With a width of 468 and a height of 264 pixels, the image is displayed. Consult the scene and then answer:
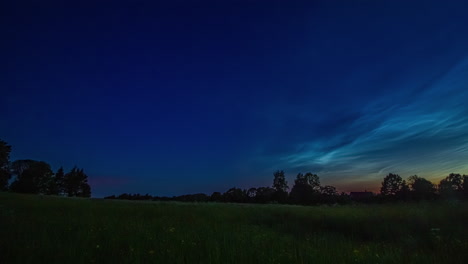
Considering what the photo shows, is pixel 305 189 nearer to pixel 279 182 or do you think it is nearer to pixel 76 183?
pixel 279 182

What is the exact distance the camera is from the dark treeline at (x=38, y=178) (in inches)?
A: 2191

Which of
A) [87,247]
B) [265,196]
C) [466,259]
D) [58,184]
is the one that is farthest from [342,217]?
[58,184]

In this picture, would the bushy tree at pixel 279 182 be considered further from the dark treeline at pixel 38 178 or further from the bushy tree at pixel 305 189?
the dark treeline at pixel 38 178

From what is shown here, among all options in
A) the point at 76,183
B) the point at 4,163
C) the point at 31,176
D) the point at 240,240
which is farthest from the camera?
the point at 76,183

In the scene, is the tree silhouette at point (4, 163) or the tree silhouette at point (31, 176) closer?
the tree silhouette at point (4, 163)

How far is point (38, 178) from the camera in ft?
226

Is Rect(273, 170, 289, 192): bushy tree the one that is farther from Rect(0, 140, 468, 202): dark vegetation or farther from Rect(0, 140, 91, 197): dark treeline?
Rect(0, 140, 91, 197): dark treeline

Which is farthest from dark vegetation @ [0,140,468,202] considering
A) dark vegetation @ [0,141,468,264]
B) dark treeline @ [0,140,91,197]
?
dark vegetation @ [0,141,468,264]

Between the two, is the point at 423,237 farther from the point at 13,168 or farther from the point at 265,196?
the point at 13,168

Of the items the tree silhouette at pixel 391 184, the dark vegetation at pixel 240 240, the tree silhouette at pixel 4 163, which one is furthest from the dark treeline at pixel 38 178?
the tree silhouette at pixel 391 184

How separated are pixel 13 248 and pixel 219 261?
374 centimetres

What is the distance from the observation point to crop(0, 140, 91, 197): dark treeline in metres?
55.7

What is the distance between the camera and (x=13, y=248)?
453 cm

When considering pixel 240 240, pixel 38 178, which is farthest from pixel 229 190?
pixel 240 240
